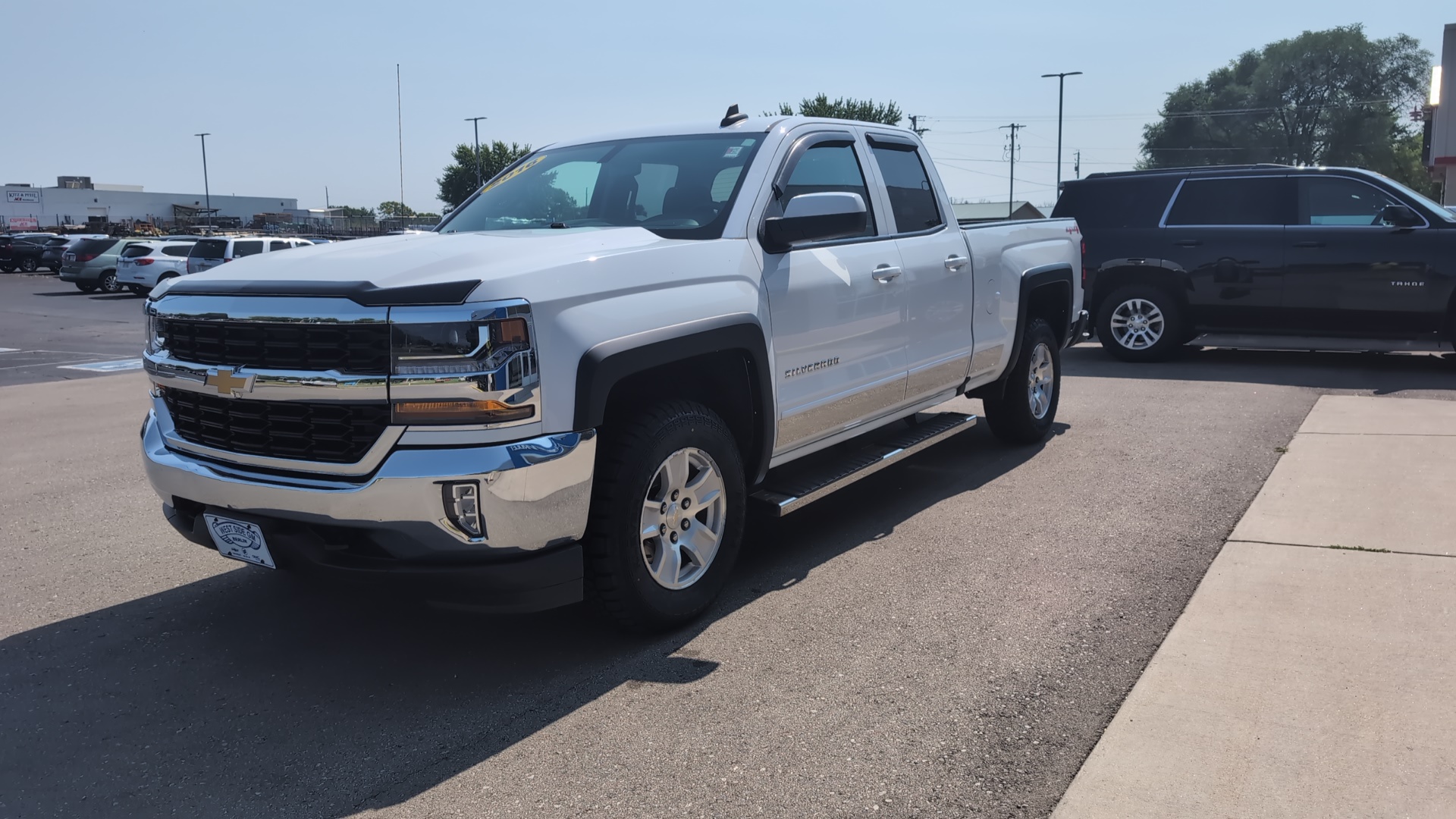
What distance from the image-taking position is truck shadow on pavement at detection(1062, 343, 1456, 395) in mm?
10070

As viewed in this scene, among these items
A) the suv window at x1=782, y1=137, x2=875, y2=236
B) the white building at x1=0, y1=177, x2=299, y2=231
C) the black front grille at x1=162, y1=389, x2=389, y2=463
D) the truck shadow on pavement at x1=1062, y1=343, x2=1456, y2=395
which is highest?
the white building at x1=0, y1=177, x2=299, y2=231

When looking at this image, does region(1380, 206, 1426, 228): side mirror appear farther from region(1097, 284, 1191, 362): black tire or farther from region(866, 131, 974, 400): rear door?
region(866, 131, 974, 400): rear door

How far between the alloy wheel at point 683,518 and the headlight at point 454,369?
2.35 ft

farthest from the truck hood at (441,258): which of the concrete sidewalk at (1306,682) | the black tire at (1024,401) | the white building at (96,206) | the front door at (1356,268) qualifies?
the white building at (96,206)

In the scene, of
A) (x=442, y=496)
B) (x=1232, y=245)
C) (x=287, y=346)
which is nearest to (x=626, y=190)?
(x=287, y=346)

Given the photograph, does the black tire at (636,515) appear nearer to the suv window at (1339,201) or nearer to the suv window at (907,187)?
the suv window at (907,187)

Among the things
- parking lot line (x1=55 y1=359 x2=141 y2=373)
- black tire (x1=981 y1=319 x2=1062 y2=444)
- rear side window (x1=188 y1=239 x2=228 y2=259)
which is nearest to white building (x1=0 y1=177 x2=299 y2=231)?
rear side window (x1=188 y1=239 x2=228 y2=259)

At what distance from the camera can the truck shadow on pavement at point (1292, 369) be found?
10070 mm

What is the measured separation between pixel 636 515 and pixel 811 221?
4.76 ft

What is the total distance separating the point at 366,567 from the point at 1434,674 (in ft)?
11.4

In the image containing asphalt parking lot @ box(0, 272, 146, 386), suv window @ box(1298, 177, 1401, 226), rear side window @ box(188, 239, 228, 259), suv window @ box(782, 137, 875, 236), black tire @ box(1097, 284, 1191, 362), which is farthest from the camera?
rear side window @ box(188, 239, 228, 259)

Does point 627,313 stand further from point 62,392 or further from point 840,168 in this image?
point 62,392

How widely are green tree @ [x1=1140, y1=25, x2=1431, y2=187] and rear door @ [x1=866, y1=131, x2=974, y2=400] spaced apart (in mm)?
84866

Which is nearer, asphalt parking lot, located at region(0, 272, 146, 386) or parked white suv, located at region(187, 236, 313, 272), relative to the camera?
asphalt parking lot, located at region(0, 272, 146, 386)
